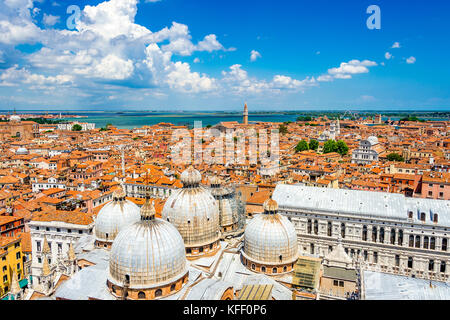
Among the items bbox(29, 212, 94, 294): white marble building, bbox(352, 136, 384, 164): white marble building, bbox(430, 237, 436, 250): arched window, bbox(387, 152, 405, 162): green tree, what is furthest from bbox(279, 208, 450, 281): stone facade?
bbox(387, 152, 405, 162): green tree

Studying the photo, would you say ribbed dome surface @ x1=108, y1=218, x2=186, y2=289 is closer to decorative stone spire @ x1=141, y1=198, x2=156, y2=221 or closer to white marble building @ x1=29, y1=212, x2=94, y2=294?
decorative stone spire @ x1=141, y1=198, x2=156, y2=221

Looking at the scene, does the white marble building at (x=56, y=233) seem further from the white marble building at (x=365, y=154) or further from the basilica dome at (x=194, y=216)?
the white marble building at (x=365, y=154)

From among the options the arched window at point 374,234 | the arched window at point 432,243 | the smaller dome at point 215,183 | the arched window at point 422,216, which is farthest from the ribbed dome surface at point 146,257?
the arched window at point 432,243

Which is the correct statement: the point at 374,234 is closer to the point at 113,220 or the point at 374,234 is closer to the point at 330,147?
the point at 113,220

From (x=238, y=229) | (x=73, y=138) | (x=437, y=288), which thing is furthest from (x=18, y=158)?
(x=437, y=288)

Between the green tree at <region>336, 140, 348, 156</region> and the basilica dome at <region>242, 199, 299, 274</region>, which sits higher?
the green tree at <region>336, 140, 348, 156</region>

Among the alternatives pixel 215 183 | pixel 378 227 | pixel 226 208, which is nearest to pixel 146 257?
pixel 226 208
